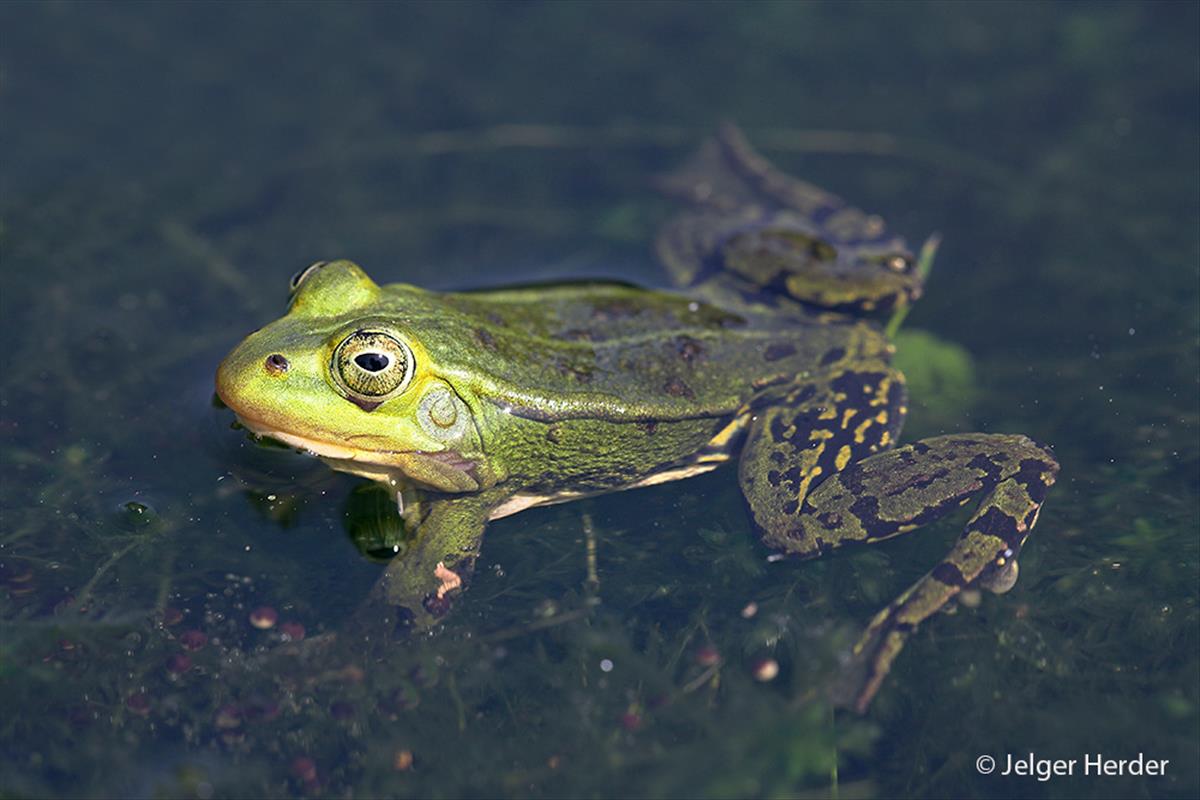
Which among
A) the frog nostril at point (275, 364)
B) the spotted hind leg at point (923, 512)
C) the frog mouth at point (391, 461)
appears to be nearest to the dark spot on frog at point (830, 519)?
the spotted hind leg at point (923, 512)

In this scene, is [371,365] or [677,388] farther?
[677,388]

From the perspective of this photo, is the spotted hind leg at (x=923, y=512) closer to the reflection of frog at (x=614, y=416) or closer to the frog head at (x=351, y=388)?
the reflection of frog at (x=614, y=416)

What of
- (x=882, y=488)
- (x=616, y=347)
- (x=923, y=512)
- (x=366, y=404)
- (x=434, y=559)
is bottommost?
(x=923, y=512)

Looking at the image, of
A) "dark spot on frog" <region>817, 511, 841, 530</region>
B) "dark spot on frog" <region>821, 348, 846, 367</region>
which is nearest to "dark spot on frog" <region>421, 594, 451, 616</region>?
"dark spot on frog" <region>817, 511, 841, 530</region>

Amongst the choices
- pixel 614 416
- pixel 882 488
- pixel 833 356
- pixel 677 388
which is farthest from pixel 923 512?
pixel 614 416

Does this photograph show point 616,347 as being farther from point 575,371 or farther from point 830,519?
point 830,519

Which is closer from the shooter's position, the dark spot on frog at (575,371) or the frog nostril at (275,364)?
the frog nostril at (275,364)

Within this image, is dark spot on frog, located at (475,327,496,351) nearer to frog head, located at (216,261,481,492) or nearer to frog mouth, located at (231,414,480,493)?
frog head, located at (216,261,481,492)
